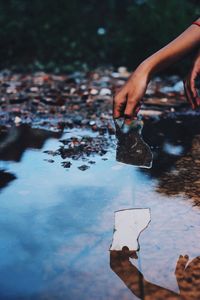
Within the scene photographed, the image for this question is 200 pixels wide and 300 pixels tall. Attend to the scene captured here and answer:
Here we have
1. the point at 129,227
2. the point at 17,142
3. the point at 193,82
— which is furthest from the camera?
the point at 17,142

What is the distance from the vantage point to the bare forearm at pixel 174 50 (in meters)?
1.50

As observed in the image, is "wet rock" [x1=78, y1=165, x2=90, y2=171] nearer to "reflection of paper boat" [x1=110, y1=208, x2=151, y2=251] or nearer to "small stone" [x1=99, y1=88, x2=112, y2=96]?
"reflection of paper boat" [x1=110, y1=208, x2=151, y2=251]

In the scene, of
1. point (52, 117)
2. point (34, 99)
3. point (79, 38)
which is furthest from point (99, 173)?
point (79, 38)

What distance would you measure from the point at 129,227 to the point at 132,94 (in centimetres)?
43

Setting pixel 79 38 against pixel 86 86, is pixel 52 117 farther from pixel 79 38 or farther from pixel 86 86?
pixel 79 38

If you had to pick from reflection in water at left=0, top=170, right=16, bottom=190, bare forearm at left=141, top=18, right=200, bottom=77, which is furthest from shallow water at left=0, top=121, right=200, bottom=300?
bare forearm at left=141, top=18, right=200, bottom=77

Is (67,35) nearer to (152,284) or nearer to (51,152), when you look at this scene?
(51,152)

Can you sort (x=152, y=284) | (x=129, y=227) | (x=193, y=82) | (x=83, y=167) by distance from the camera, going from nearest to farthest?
1. (x=152, y=284)
2. (x=129, y=227)
3. (x=193, y=82)
4. (x=83, y=167)

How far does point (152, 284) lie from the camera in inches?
43.6

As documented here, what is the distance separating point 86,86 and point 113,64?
2.03 meters

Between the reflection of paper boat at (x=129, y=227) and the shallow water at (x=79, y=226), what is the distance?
2 centimetres

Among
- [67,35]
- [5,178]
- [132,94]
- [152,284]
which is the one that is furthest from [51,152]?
[67,35]

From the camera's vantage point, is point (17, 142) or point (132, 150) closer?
point (132, 150)

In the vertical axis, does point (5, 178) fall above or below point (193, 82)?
below
